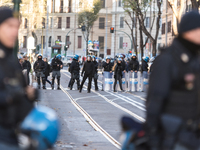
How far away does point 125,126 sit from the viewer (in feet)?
13.0

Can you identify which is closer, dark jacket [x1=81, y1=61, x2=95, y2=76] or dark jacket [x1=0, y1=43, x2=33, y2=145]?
dark jacket [x1=0, y1=43, x2=33, y2=145]

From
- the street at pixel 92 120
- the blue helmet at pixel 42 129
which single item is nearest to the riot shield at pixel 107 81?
the street at pixel 92 120

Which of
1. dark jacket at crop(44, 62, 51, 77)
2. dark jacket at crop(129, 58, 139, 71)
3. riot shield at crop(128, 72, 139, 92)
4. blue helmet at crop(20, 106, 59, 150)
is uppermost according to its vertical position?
blue helmet at crop(20, 106, 59, 150)

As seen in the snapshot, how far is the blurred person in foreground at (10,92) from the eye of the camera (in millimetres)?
3719

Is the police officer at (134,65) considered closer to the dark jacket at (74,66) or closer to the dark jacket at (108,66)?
the dark jacket at (108,66)

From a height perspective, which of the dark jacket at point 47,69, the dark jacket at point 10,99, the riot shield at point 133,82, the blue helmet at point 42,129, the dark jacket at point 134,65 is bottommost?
the riot shield at point 133,82

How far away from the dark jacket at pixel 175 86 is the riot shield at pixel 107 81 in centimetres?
2300

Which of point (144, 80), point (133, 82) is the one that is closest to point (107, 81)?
point (133, 82)

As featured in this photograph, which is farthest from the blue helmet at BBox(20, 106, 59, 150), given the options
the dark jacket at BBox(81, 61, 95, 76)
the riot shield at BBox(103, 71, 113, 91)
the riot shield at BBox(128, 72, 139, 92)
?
the riot shield at BBox(103, 71, 113, 91)

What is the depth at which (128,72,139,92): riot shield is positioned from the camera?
1053 inches

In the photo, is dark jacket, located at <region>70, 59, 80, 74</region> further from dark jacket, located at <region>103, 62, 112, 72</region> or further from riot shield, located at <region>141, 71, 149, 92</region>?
riot shield, located at <region>141, 71, 149, 92</region>

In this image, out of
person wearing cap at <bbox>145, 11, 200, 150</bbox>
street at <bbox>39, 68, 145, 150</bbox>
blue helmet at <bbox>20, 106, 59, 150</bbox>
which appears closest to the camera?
blue helmet at <bbox>20, 106, 59, 150</bbox>

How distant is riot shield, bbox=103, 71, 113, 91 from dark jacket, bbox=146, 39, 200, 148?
906 inches

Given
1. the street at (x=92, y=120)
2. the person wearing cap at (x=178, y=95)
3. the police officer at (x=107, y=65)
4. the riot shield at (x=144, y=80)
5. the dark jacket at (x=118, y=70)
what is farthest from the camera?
the police officer at (x=107, y=65)
